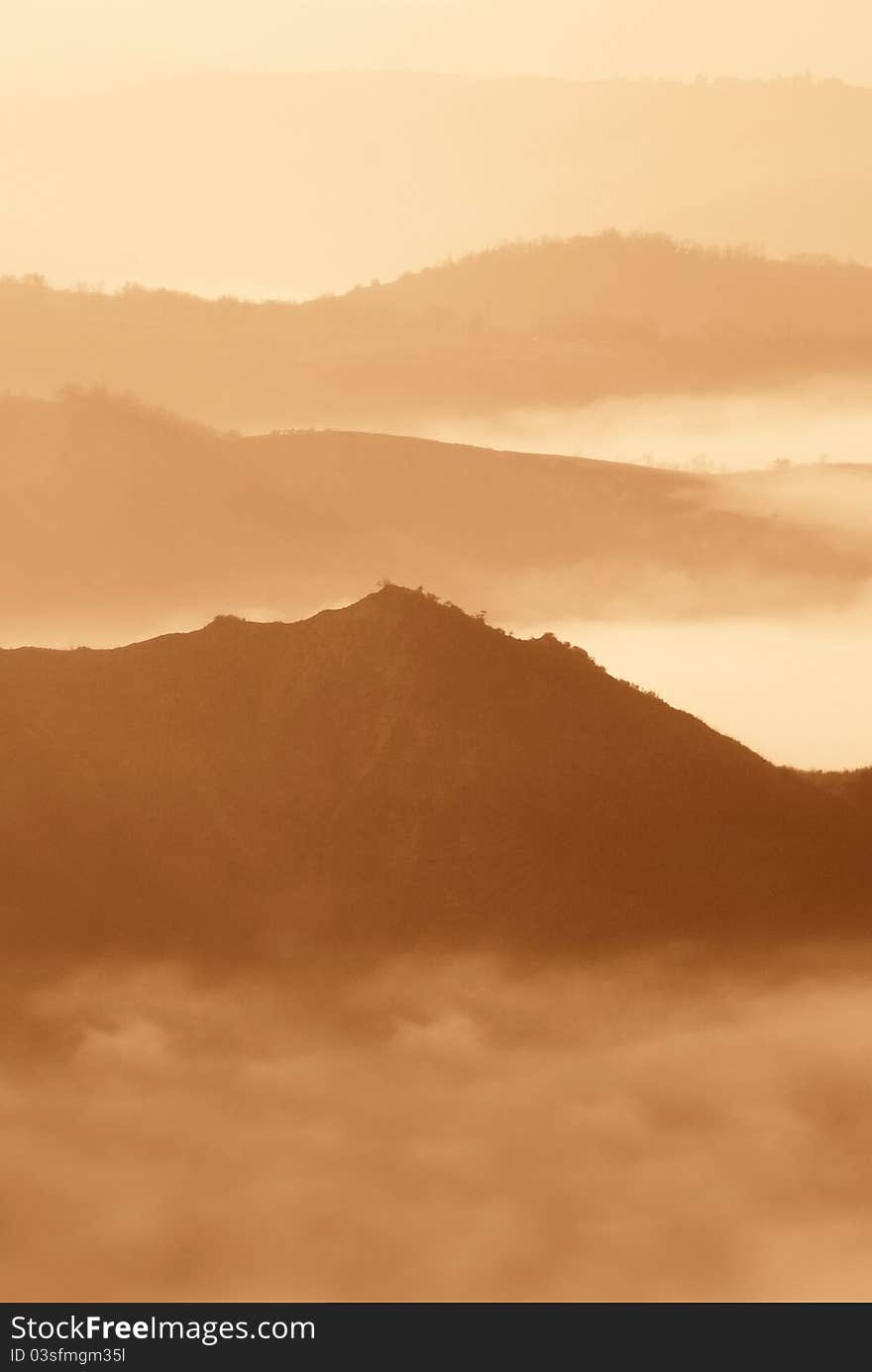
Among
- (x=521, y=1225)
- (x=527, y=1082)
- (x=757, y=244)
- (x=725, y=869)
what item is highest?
(x=757, y=244)

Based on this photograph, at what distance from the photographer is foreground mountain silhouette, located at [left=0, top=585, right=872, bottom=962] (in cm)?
2503

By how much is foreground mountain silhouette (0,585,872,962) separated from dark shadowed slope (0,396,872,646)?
7372 mm

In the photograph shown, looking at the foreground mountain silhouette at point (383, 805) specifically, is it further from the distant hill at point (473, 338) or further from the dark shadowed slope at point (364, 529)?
the distant hill at point (473, 338)

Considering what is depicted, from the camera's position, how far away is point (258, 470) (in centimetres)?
3784

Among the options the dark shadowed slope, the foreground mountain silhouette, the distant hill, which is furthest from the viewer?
the distant hill

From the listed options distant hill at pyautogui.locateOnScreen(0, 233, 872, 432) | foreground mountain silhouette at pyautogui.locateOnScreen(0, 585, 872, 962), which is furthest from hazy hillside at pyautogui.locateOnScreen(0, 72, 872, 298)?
foreground mountain silhouette at pyautogui.locateOnScreen(0, 585, 872, 962)

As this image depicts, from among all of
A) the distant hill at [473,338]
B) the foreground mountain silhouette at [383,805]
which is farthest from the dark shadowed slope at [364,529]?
the foreground mountain silhouette at [383,805]

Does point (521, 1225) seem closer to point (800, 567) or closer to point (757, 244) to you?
point (800, 567)

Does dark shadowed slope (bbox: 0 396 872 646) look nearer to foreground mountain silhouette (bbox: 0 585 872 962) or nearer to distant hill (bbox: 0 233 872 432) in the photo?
distant hill (bbox: 0 233 872 432)

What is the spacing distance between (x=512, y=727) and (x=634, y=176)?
74.1 ft

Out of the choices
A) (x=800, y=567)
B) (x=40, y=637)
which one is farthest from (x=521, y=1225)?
(x=800, y=567)

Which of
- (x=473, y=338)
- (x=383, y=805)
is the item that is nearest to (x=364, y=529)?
(x=473, y=338)

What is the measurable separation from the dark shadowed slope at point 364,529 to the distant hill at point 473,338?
6.21ft

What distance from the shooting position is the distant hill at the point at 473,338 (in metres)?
40.1
